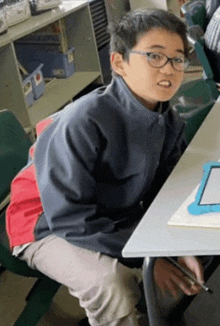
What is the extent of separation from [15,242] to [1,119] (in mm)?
441

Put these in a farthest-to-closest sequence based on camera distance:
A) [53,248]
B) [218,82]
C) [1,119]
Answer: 1. [218,82]
2. [1,119]
3. [53,248]

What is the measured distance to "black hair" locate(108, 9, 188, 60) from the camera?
1.33 m

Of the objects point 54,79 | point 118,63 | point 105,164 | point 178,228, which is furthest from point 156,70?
point 54,79

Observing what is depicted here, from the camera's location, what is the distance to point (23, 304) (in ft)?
6.40

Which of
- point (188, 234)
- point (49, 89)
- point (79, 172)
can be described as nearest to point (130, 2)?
point (49, 89)

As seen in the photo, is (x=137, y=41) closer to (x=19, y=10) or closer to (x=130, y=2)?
(x=19, y=10)

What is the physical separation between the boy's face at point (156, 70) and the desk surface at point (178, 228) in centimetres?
21

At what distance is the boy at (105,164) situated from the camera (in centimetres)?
131

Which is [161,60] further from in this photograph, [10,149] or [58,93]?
[58,93]

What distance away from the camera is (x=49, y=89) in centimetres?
327

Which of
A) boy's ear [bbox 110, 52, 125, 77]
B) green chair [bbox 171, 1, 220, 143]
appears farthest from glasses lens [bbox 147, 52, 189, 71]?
green chair [bbox 171, 1, 220, 143]

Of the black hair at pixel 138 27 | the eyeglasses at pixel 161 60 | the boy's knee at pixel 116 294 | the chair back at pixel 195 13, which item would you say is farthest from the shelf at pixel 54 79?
the boy's knee at pixel 116 294

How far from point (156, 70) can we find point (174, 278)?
568 millimetres

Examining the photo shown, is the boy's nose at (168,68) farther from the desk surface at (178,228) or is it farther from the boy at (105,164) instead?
the desk surface at (178,228)
